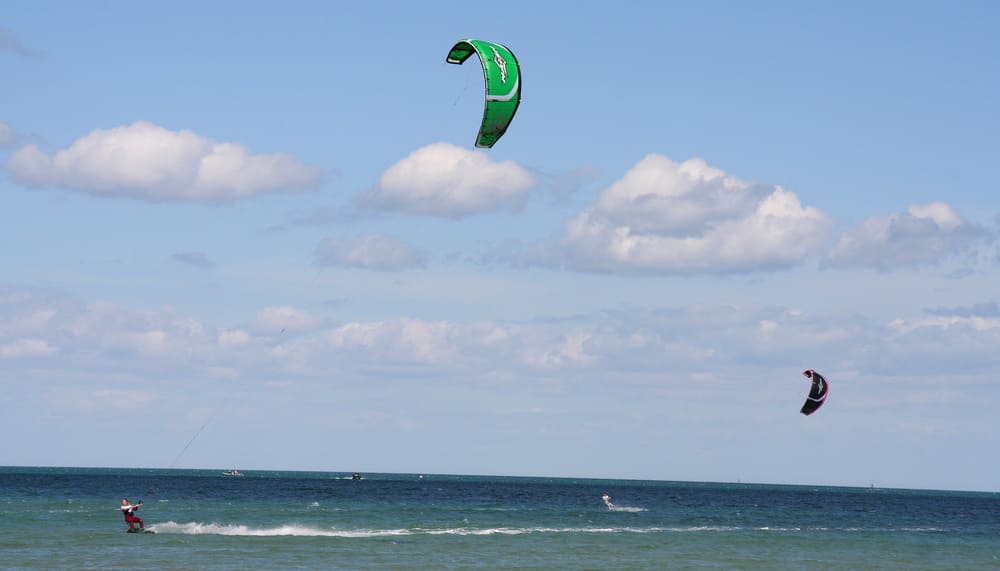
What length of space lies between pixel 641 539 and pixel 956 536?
20.5 metres

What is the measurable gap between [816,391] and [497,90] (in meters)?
15.8

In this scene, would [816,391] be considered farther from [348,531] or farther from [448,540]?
[348,531]

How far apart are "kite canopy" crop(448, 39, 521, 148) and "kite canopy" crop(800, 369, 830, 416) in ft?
46.9

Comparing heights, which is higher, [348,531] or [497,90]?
[497,90]

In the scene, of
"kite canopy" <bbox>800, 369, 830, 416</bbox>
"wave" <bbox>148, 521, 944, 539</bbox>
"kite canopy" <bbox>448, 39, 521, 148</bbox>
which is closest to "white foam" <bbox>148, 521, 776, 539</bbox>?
"wave" <bbox>148, 521, 944, 539</bbox>

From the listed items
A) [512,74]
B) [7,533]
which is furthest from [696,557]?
[7,533]

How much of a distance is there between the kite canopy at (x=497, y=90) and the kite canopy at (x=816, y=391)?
14298 millimetres

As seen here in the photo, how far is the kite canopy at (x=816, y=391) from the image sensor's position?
3397cm

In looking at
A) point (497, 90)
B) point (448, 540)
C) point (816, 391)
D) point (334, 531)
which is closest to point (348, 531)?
point (334, 531)

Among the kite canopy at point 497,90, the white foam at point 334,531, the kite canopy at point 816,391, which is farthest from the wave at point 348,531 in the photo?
the kite canopy at point 497,90

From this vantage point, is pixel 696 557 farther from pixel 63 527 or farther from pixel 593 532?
pixel 63 527

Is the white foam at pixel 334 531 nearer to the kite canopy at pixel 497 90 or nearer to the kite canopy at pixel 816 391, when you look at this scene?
the kite canopy at pixel 816 391

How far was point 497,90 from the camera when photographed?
24.0 m

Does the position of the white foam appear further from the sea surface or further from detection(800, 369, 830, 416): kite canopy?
detection(800, 369, 830, 416): kite canopy
